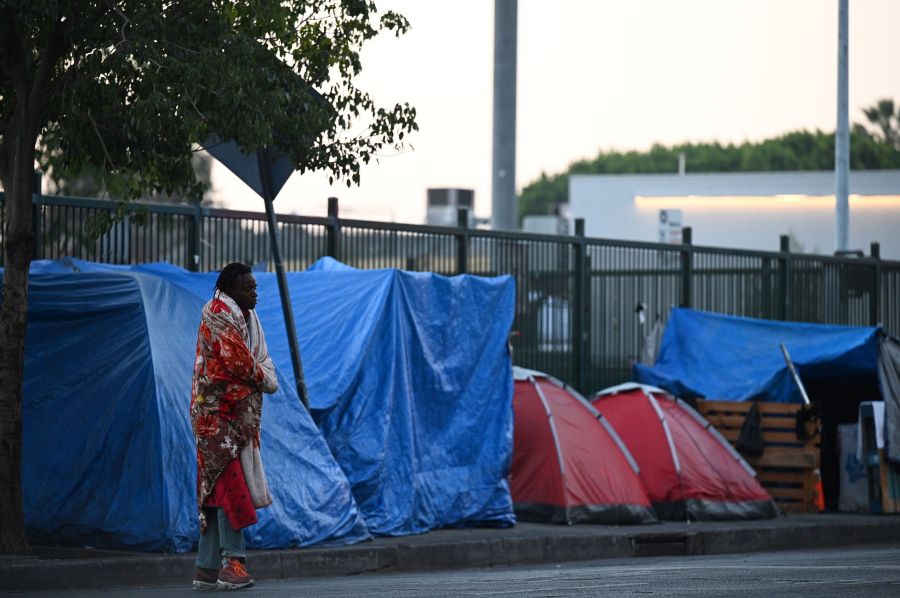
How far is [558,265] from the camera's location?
16625 millimetres

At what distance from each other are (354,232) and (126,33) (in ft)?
16.0

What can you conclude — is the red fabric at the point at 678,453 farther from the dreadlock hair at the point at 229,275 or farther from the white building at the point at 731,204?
the white building at the point at 731,204

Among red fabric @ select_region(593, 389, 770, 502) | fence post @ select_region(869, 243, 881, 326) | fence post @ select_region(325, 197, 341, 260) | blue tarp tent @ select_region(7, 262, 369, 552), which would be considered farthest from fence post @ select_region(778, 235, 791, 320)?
blue tarp tent @ select_region(7, 262, 369, 552)

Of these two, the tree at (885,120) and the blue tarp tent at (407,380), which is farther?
the tree at (885,120)

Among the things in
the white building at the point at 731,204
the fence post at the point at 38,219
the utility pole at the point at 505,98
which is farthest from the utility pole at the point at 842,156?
the white building at the point at 731,204

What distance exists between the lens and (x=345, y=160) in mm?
10789

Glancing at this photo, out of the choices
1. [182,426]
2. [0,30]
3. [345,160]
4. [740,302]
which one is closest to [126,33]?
[0,30]

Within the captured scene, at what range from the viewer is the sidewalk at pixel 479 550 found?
30.1ft

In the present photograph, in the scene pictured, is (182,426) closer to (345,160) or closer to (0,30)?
(345,160)

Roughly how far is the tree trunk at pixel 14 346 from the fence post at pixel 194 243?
3158mm

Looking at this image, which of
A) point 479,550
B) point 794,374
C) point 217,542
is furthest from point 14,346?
point 794,374

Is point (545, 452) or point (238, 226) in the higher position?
point (238, 226)

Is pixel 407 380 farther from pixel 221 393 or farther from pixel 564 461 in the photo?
pixel 221 393

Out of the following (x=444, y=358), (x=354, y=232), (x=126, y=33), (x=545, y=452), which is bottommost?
(x=545, y=452)
